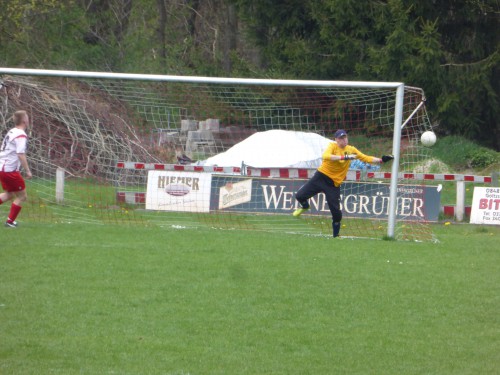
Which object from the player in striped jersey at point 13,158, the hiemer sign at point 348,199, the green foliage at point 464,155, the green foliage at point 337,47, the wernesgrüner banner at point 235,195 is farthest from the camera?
the green foliage at point 337,47

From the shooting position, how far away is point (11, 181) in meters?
13.5

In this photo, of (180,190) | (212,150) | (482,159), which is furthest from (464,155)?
(180,190)

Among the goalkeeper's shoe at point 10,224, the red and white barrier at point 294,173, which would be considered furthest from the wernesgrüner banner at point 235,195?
the goalkeeper's shoe at point 10,224

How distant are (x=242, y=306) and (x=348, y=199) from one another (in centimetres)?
841

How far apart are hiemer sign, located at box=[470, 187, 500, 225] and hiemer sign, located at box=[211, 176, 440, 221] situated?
1220 millimetres

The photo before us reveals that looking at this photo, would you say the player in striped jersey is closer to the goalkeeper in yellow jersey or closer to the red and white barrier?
the red and white barrier

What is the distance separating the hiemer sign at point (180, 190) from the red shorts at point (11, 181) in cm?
356

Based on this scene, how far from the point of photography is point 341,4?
99.0ft

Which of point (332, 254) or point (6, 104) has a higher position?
point (6, 104)

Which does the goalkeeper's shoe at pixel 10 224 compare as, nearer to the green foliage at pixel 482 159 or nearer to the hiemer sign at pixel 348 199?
the hiemer sign at pixel 348 199

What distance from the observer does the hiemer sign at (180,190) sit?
→ 16.7m

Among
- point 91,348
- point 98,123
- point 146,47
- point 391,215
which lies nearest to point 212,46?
point 146,47

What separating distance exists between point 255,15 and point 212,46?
887 cm

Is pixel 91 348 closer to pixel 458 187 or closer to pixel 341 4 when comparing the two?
pixel 458 187
